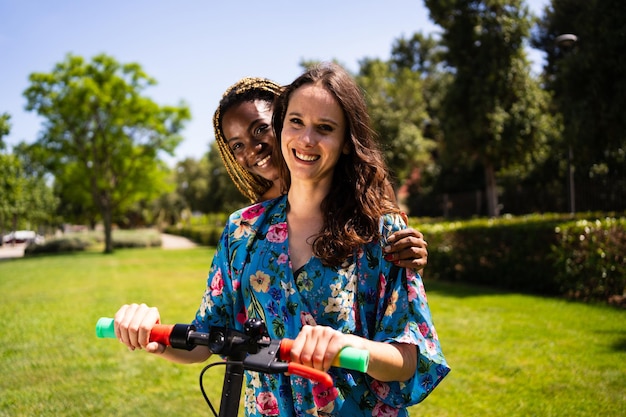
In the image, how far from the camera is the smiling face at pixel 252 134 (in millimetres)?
3188

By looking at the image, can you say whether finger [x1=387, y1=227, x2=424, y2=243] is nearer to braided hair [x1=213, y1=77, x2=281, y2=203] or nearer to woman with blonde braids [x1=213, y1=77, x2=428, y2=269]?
woman with blonde braids [x1=213, y1=77, x2=428, y2=269]

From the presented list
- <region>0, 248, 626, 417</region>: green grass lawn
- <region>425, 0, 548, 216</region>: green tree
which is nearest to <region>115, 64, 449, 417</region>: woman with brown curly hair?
<region>0, 248, 626, 417</region>: green grass lawn

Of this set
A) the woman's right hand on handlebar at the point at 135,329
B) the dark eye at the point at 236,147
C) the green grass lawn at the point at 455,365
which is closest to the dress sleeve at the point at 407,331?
the woman's right hand on handlebar at the point at 135,329

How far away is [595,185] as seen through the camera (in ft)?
53.9

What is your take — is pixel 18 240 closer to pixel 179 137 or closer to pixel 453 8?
pixel 179 137

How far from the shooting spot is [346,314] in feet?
5.65

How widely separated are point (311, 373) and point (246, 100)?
2.25 meters

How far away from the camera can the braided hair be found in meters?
3.26

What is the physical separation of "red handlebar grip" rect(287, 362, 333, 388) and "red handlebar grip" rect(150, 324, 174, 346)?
50 centimetres

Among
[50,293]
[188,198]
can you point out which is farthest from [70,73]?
[188,198]

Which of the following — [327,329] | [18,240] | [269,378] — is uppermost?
[327,329]

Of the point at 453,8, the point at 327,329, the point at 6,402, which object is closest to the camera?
the point at 327,329

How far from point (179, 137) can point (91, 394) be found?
30098 millimetres

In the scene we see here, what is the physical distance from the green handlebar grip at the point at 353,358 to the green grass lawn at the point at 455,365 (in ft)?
14.0
